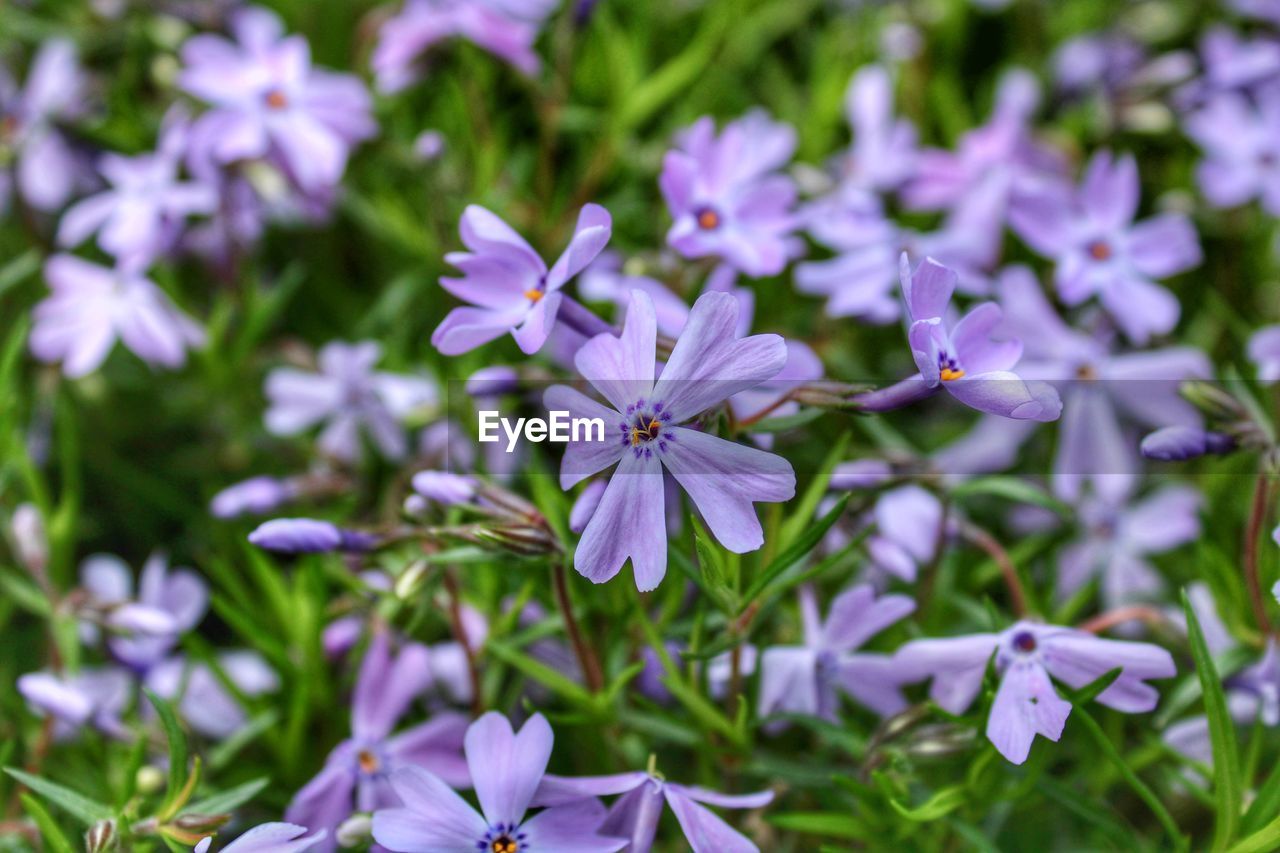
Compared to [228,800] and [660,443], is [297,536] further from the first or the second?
[660,443]

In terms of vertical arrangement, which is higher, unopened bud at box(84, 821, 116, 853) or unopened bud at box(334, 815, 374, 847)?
unopened bud at box(84, 821, 116, 853)

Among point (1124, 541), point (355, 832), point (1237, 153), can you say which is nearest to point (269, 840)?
point (355, 832)

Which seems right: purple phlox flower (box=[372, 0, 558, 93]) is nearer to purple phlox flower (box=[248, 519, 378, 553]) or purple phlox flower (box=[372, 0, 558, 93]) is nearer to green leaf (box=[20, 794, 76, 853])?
purple phlox flower (box=[248, 519, 378, 553])

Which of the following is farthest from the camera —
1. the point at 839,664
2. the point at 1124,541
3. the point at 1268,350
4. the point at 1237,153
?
the point at 1237,153

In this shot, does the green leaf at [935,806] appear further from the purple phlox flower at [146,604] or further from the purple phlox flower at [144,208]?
the purple phlox flower at [144,208]

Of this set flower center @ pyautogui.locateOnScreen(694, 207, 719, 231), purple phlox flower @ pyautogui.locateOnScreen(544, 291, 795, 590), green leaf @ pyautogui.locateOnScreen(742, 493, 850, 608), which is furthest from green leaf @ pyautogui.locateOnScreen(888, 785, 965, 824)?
flower center @ pyautogui.locateOnScreen(694, 207, 719, 231)

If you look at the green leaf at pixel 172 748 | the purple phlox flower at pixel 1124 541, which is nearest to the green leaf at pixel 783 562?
the green leaf at pixel 172 748

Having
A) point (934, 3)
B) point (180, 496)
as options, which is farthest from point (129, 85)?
point (934, 3)

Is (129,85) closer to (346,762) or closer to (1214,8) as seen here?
(346,762)
